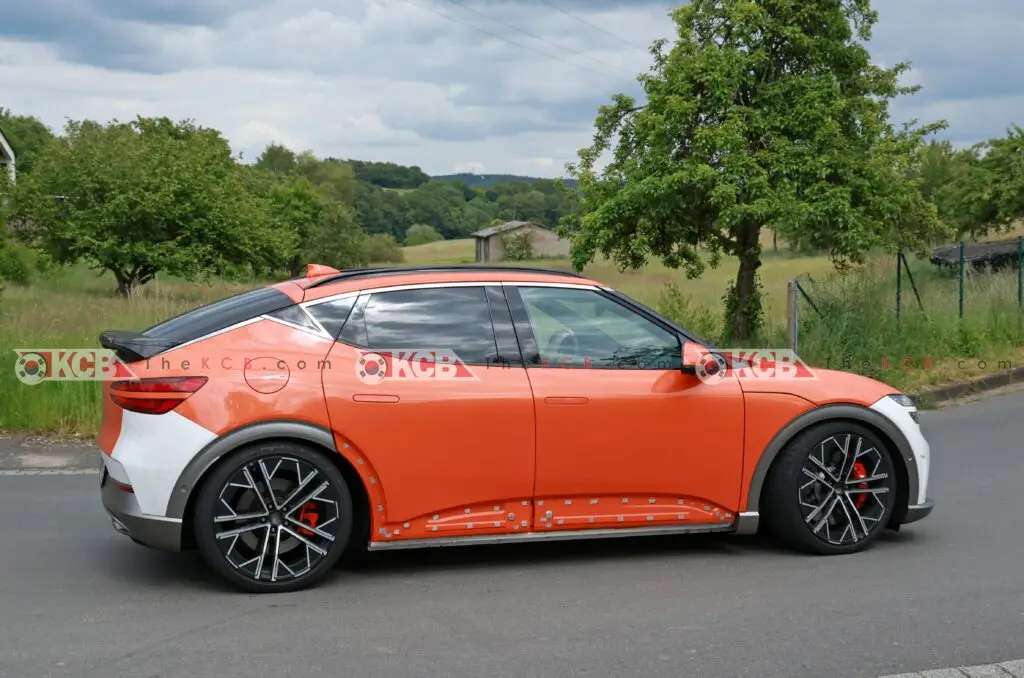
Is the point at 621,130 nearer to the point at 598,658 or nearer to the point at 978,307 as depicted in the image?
the point at 978,307

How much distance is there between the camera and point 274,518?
16.7ft

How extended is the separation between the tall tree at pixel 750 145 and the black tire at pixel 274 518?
8.76m

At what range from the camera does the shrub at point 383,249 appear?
92.9 metres

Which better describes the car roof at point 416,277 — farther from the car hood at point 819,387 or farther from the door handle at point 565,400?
the car hood at point 819,387

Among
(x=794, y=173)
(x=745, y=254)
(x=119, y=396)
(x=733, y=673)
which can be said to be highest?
(x=794, y=173)

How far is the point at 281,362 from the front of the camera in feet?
17.1

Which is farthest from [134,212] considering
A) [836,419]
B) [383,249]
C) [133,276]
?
[383,249]

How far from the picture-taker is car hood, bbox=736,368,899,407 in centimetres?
577

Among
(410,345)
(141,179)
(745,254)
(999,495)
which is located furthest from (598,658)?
(141,179)

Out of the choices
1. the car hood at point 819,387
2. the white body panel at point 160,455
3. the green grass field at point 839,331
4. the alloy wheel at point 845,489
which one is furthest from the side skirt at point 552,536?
the green grass field at point 839,331

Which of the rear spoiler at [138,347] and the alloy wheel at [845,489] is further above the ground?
the rear spoiler at [138,347]

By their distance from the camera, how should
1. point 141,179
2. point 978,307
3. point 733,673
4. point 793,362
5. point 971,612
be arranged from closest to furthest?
point 733,673 → point 971,612 → point 793,362 → point 978,307 → point 141,179

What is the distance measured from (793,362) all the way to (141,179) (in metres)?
34.3

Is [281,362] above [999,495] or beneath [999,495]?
above
